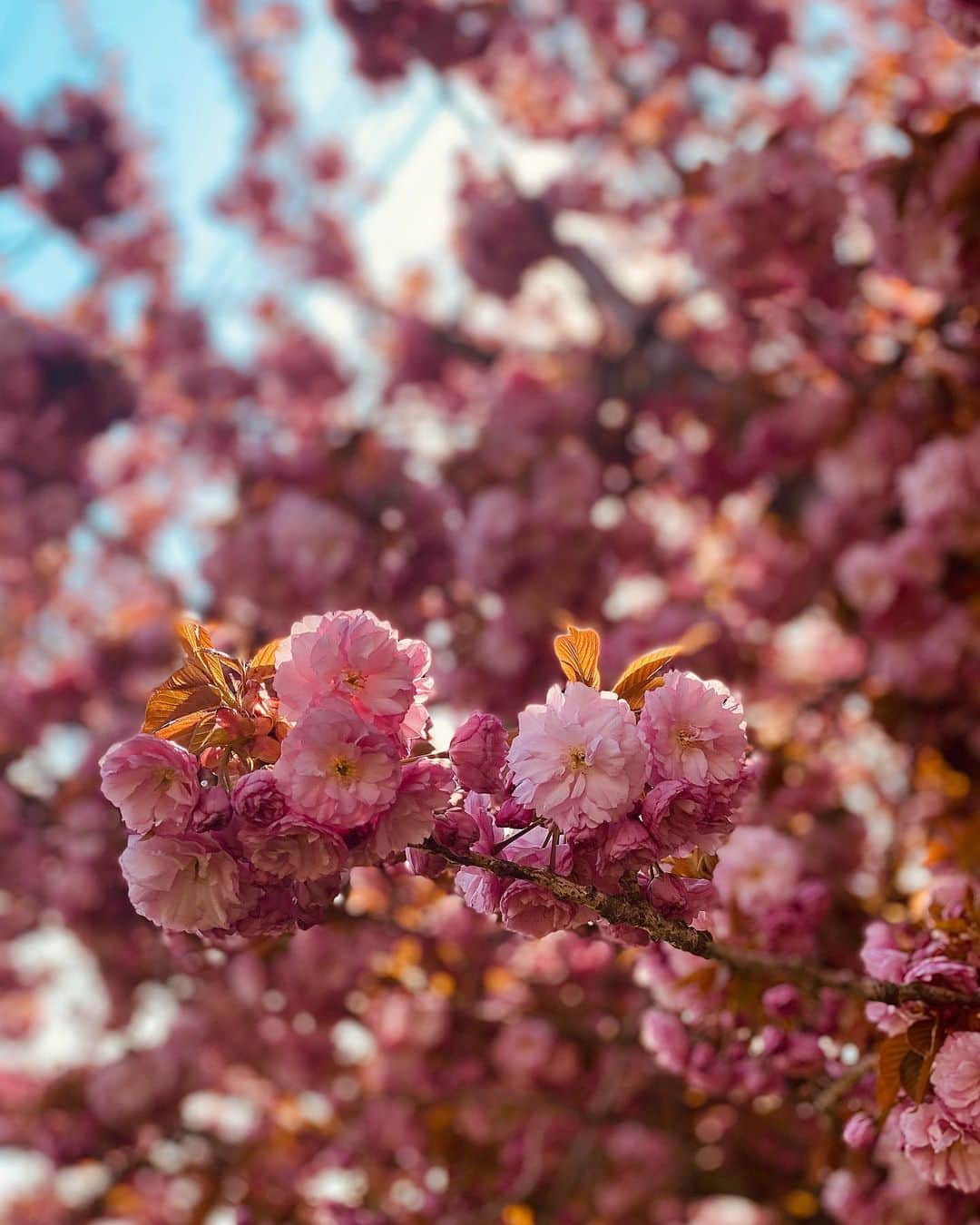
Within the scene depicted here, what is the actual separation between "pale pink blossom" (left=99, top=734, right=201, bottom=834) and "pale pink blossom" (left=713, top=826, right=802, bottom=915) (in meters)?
0.85

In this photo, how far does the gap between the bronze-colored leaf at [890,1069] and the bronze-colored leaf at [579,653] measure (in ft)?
1.30

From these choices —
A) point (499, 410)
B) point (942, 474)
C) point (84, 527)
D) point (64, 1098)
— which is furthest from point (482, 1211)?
point (84, 527)

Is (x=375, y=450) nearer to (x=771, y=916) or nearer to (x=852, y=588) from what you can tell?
(x=852, y=588)

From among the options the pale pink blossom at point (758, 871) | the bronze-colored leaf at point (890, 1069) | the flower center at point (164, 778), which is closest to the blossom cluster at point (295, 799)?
the flower center at point (164, 778)

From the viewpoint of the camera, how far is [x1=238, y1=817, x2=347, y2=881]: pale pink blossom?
746 mm

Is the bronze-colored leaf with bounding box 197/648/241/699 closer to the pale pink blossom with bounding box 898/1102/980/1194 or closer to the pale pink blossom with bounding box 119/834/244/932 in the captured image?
the pale pink blossom with bounding box 119/834/244/932

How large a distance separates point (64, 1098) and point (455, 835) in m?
2.96

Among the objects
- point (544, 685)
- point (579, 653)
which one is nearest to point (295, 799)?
point (579, 653)

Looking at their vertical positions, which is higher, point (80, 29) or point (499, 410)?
point (80, 29)

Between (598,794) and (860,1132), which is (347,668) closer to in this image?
(598,794)

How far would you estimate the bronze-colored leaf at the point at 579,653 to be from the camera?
2.81ft

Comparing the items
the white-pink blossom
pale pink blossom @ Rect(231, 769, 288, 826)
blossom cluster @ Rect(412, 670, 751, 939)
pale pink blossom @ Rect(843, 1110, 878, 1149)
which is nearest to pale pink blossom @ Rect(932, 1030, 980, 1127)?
the white-pink blossom

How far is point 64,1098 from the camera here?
3.16 meters

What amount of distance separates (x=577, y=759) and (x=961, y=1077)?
41 centimetres
